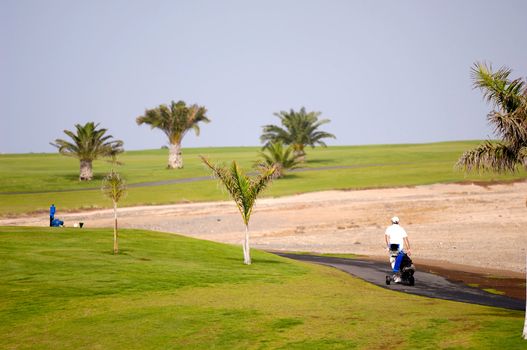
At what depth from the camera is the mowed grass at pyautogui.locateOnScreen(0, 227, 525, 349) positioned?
14555 mm

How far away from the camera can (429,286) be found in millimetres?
24531

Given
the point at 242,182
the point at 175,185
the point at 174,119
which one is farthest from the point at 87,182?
the point at 242,182

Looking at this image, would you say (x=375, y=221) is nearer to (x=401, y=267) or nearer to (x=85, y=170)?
(x=401, y=267)

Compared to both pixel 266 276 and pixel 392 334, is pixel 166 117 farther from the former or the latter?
pixel 392 334

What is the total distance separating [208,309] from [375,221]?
38.1 metres

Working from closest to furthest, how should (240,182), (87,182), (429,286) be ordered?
1. (429,286)
2. (240,182)
3. (87,182)

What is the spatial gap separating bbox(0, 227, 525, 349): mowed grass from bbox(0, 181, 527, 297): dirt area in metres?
11.2

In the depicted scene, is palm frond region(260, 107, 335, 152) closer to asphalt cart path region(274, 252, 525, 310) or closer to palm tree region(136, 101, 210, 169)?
palm tree region(136, 101, 210, 169)

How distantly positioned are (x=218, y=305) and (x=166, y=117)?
80479 millimetres

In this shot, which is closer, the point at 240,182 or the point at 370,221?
the point at 240,182

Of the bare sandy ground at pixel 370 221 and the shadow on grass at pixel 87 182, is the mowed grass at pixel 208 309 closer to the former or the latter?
the bare sandy ground at pixel 370 221

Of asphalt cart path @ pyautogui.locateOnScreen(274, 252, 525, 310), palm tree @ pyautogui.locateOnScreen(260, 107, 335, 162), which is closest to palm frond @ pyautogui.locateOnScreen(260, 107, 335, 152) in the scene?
palm tree @ pyautogui.locateOnScreen(260, 107, 335, 162)

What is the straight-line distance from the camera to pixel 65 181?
84.6m

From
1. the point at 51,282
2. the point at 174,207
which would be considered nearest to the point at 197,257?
the point at 51,282
